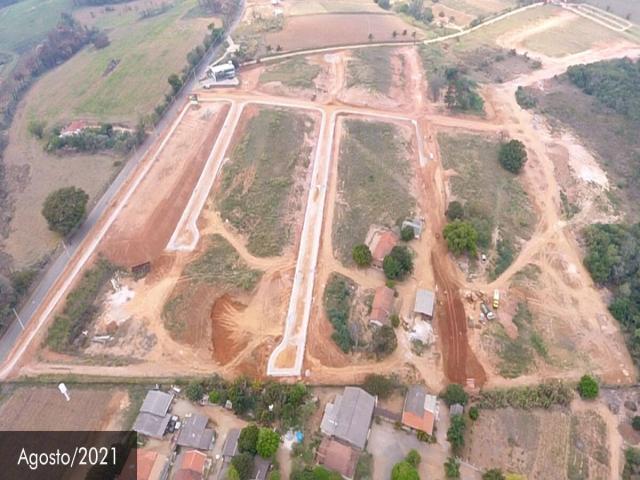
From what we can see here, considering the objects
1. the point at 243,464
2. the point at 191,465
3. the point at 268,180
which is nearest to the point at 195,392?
the point at 191,465

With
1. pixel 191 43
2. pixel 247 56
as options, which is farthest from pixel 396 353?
pixel 191 43

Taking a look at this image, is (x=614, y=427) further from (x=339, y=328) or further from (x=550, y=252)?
(x=339, y=328)

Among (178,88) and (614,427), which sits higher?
(178,88)

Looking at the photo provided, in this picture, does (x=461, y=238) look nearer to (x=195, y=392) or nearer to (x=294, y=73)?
(x=195, y=392)

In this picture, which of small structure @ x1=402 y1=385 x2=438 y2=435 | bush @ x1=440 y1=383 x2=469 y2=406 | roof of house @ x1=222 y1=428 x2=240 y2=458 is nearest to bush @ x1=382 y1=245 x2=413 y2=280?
small structure @ x1=402 y1=385 x2=438 y2=435

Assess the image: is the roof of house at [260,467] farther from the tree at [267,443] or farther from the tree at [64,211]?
the tree at [64,211]

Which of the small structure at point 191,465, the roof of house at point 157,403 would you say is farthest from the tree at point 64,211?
the small structure at point 191,465
